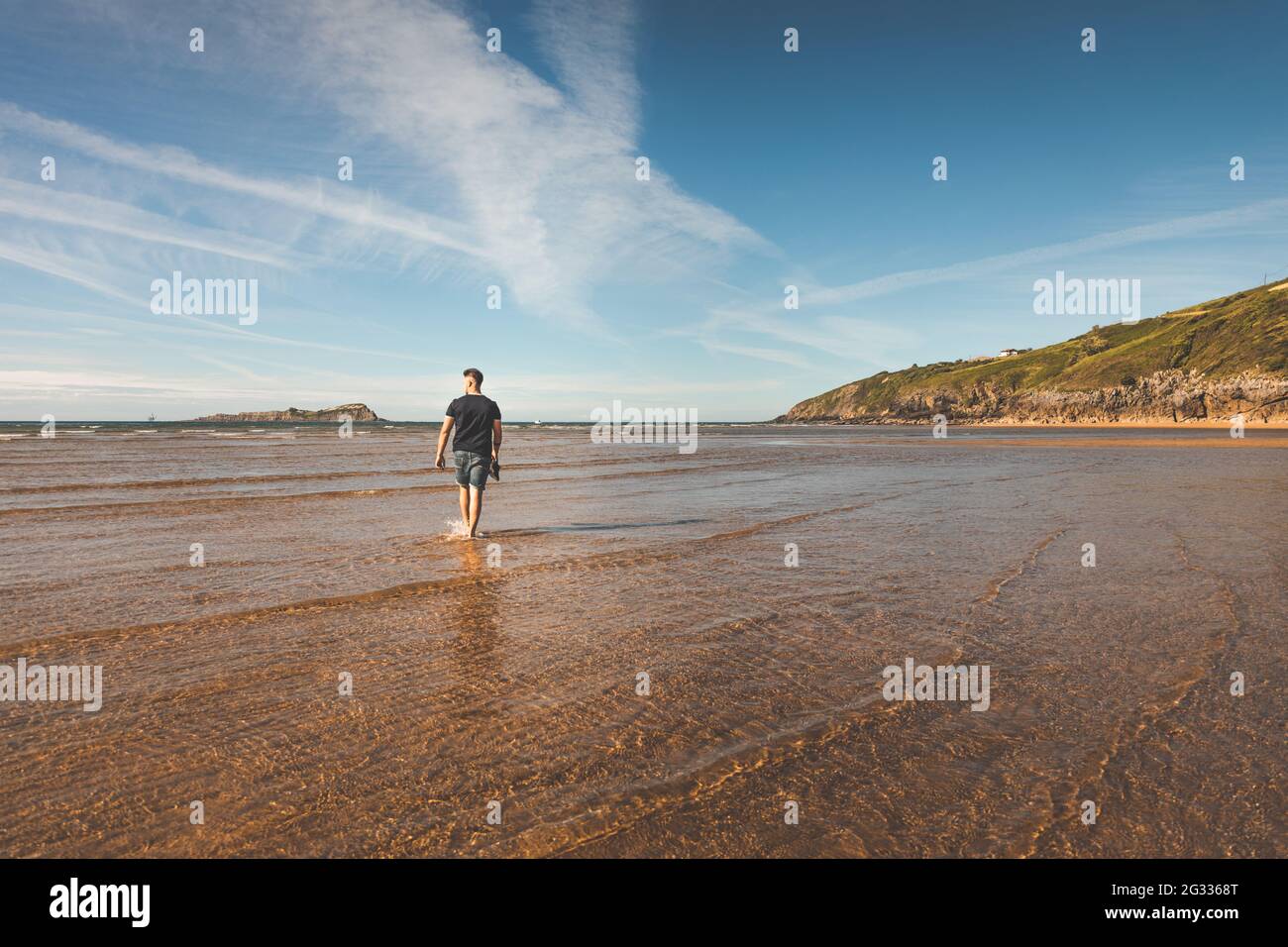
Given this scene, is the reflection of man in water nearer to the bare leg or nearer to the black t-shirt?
the bare leg

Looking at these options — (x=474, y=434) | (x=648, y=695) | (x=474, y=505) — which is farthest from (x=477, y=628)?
(x=474, y=434)

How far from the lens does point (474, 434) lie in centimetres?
1112

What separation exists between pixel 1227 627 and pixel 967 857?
5097mm

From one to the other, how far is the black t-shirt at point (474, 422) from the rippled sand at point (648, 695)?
1.68 m

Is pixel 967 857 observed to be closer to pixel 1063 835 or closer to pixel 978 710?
pixel 1063 835

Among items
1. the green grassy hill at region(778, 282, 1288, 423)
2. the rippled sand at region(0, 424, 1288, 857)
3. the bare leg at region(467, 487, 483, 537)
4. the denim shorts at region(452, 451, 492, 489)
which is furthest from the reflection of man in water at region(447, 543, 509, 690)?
the green grassy hill at region(778, 282, 1288, 423)

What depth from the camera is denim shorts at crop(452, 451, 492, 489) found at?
11.2 m

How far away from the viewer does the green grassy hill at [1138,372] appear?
4126 inches

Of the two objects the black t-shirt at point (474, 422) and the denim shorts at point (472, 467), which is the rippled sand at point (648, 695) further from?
the black t-shirt at point (474, 422)

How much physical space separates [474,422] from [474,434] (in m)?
0.21

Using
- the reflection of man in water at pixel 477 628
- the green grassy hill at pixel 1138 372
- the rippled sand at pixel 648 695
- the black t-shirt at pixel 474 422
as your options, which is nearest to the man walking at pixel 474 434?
the black t-shirt at pixel 474 422

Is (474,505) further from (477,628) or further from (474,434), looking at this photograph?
(477,628)
